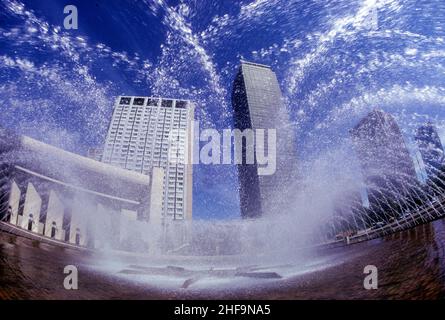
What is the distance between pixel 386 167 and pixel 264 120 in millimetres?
16574

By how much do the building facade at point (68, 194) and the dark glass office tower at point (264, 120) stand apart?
1359 cm

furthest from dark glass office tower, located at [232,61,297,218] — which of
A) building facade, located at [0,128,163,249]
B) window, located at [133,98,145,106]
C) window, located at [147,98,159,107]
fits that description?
building facade, located at [0,128,163,249]

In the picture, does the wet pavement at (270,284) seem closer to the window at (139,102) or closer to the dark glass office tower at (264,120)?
the dark glass office tower at (264,120)

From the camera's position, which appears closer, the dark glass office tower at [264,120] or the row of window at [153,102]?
the row of window at [153,102]

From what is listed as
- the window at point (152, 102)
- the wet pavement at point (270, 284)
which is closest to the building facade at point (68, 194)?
the window at point (152, 102)

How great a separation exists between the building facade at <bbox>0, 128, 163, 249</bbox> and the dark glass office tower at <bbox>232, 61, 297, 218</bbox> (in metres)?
13.6

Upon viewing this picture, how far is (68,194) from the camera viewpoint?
1931 centimetres

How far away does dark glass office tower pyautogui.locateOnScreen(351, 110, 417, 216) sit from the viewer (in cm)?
2034

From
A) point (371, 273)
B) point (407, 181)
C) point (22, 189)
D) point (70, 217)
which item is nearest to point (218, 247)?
point (70, 217)

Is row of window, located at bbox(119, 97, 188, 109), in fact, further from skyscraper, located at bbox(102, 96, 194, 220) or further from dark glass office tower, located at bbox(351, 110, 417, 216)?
dark glass office tower, located at bbox(351, 110, 417, 216)

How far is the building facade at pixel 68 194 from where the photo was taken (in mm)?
14586

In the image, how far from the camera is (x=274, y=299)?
4316mm
